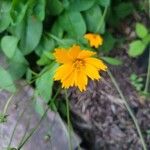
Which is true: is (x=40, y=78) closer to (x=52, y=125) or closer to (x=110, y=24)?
(x=52, y=125)

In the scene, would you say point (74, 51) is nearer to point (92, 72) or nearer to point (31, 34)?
point (92, 72)

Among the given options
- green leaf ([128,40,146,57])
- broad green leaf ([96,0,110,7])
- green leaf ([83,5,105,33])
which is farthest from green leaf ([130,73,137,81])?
broad green leaf ([96,0,110,7])

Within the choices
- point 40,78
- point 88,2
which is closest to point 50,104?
point 40,78

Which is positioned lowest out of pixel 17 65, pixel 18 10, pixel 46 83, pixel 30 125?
pixel 30 125

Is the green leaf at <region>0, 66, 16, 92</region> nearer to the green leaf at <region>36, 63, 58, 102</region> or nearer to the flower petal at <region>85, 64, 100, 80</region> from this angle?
the green leaf at <region>36, 63, 58, 102</region>

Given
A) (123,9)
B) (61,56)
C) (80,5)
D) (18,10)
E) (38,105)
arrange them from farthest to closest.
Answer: (123,9)
(80,5)
(38,105)
(18,10)
(61,56)

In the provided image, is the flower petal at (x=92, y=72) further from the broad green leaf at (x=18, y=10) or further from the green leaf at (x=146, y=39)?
the green leaf at (x=146, y=39)

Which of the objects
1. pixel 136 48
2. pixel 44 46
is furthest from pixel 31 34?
pixel 136 48
